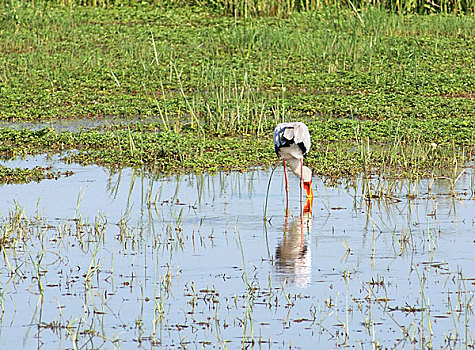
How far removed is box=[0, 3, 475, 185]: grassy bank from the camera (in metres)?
11.4

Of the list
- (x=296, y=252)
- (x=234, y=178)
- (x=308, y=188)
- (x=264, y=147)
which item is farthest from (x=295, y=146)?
(x=296, y=252)

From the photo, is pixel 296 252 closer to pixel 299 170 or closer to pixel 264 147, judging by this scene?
pixel 299 170

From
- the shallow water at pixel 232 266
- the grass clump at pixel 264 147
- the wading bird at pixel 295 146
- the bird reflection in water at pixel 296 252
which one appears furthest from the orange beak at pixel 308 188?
the grass clump at pixel 264 147

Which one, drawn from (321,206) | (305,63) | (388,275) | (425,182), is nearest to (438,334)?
(388,275)

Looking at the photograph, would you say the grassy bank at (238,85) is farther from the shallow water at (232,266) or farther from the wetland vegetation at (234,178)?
the shallow water at (232,266)

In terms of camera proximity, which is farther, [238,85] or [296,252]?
[238,85]

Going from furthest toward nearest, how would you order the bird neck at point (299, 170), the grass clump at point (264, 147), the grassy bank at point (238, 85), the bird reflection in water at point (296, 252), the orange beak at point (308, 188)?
the grassy bank at point (238, 85) < the grass clump at point (264, 147) < the bird neck at point (299, 170) < the orange beak at point (308, 188) < the bird reflection in water at point (296, 252)

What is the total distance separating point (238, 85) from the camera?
587 inches

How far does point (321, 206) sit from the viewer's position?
362 inches

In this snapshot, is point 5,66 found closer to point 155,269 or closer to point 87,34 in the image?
point 87,34

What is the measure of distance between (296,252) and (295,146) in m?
Result: 2.46

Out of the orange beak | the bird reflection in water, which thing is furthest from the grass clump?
the bird reflection in water

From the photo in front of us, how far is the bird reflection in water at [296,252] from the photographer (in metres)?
6.86

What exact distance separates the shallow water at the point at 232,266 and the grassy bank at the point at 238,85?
1248mm
